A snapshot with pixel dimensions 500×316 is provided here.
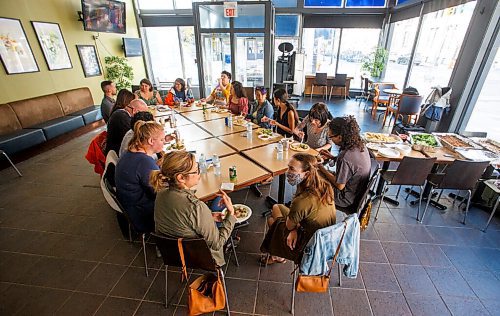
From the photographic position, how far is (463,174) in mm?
2859

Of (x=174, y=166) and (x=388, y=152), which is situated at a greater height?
(x=174, y=166)

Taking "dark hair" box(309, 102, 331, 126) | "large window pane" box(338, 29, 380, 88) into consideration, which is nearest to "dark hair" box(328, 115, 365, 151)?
"dark hair" box(309, 102, 331, 126)

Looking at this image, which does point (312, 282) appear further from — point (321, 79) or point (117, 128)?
point (321, 79)

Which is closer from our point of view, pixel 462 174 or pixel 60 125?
pixel 462 174

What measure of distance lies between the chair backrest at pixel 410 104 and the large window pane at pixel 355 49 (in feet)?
15.8

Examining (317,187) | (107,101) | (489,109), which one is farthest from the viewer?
(489,109)

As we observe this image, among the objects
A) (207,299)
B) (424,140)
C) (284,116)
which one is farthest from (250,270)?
(424,140)

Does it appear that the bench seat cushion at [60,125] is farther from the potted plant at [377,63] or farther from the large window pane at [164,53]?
the potted plant at [377,63]

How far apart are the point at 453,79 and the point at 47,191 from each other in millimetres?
7547

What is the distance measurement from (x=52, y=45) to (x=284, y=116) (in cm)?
599

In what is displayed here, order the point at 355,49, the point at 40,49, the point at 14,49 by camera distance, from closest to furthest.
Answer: the point at 14,49 → the point at 40,49 → the point at 355,49

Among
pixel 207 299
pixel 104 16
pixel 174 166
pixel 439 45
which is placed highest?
pixel 104 16

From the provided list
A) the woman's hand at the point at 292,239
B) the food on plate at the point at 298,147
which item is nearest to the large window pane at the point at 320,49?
the food on plate at the point at 298,147

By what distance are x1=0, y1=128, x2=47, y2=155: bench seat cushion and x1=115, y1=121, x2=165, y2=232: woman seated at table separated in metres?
3.93
